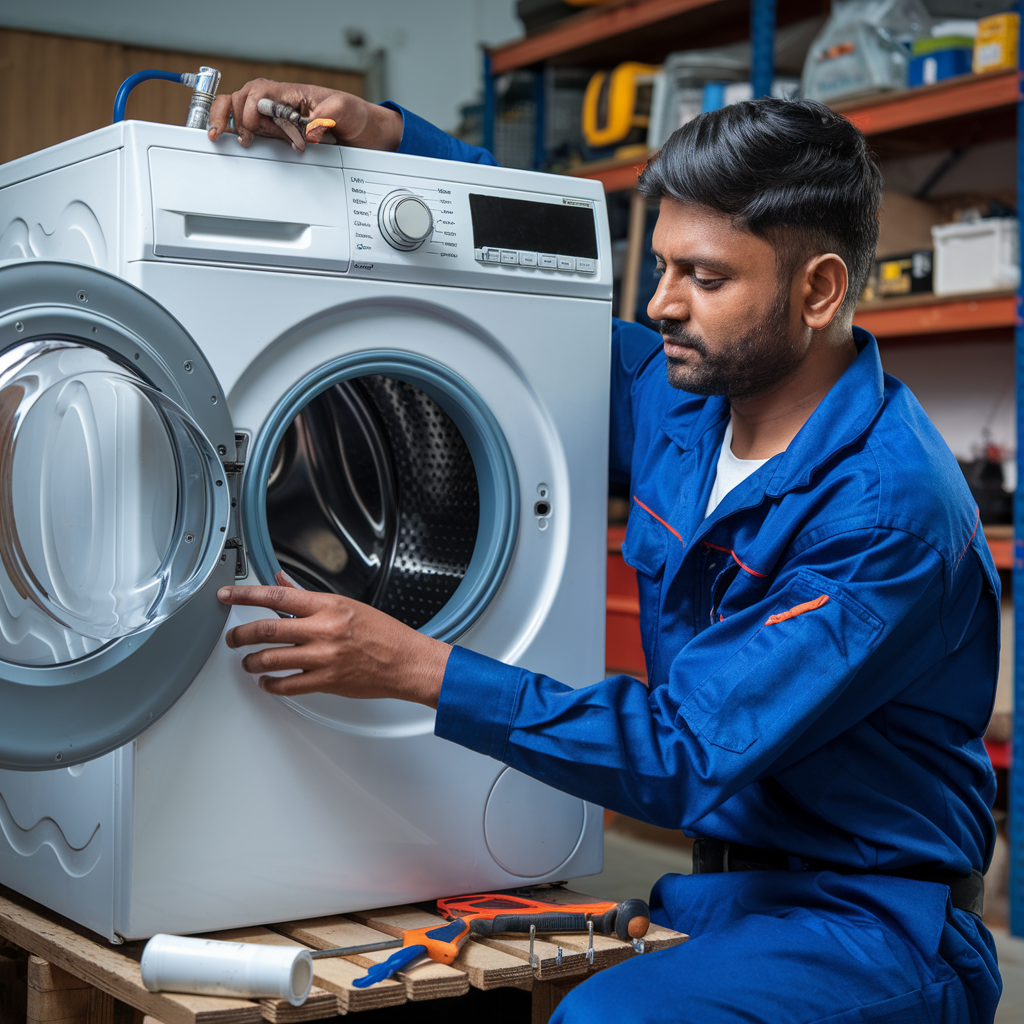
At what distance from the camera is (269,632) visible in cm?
128

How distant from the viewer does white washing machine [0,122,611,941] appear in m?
1.26

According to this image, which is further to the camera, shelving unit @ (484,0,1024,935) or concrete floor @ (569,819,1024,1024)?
shelving unit @ (484,0,1024,935)

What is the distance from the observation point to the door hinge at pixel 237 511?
1.31 metres

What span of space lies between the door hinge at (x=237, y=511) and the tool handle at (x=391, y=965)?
42cm

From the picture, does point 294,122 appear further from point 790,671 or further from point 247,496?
point 790,671

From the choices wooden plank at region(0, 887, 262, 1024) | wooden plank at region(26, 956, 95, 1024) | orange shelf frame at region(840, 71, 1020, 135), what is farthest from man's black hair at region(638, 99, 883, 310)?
orange shelf frame at region(840, 71, 1020, 135)

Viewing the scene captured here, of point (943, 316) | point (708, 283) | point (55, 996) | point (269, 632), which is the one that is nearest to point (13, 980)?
point (55, 996)

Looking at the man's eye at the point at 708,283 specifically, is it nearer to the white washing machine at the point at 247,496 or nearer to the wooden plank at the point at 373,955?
the white washing machine at the point at 247,496

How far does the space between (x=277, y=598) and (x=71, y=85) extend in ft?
11.9

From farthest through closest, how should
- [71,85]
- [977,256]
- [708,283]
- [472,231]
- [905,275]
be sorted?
→ [71,85], [905,275], [977,256], [472,231], [708,283]

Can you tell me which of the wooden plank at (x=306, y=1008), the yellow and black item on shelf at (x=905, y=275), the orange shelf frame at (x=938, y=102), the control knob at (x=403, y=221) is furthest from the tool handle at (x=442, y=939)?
the yellow and black item on shelf at (x=905, y=275)

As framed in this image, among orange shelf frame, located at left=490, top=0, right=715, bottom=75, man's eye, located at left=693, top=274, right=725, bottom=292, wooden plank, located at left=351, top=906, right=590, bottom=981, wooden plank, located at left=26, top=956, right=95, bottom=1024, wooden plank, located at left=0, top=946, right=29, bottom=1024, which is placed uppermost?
orange shelf frame, located at left=490, top=0, right=715, bottom=75

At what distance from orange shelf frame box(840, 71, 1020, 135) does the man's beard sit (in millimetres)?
1484

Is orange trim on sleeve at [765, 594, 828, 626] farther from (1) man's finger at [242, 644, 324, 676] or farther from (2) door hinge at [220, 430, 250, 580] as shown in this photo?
(2) door hinge at [220, 430, 250, 580]
